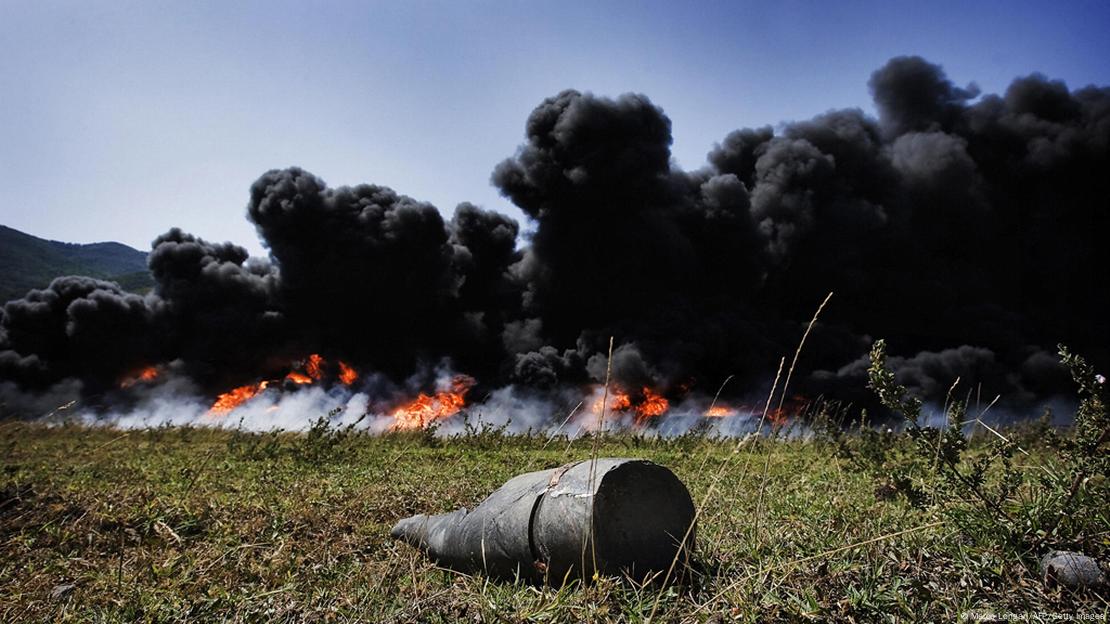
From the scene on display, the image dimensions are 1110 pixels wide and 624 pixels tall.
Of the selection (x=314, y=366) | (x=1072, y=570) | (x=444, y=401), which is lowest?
(x=444, y=401)

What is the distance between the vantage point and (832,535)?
166 inches

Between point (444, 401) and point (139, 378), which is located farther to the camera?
point (139, 378)

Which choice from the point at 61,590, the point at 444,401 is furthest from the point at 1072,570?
the point at 444,401

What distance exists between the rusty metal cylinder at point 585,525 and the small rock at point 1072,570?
189cm

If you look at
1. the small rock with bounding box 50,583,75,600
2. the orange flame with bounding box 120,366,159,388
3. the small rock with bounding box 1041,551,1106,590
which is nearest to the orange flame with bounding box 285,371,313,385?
the orange flame with bounding box 120,366,159,388

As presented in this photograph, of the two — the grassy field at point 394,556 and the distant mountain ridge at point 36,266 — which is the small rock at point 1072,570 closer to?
the grassy field at point 394,556

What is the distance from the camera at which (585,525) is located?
3248 mm

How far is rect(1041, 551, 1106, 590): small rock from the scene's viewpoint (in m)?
2.83

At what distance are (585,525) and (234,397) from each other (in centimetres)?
4535

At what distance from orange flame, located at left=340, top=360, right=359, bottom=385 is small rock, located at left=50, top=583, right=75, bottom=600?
136 ft

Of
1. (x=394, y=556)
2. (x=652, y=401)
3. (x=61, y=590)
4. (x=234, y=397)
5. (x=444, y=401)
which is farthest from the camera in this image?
(x=234, y=397)

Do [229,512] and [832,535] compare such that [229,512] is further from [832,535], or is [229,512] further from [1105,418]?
[1105,418]

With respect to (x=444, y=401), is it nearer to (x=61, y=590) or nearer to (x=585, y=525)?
(x=61, y=590)

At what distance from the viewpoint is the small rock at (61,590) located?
3410 mm
